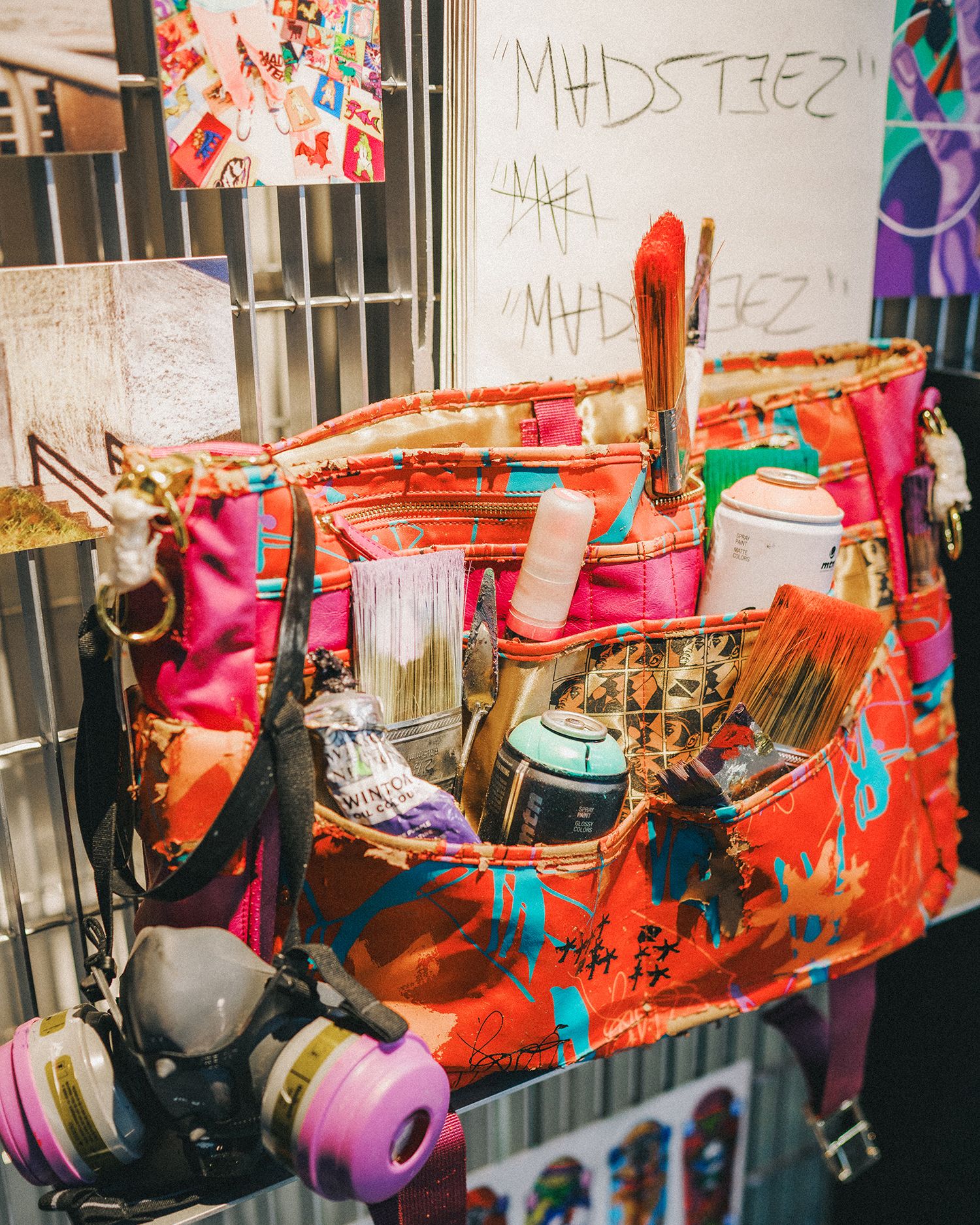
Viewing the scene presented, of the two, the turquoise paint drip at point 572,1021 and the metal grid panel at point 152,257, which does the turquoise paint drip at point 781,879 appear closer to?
the turquoise paint drip at point 572,1021

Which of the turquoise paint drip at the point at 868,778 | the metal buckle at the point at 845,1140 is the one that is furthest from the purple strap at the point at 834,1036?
the turquoise paint drip at the point at 868,778

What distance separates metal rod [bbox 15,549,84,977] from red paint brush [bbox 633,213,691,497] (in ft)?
1.33

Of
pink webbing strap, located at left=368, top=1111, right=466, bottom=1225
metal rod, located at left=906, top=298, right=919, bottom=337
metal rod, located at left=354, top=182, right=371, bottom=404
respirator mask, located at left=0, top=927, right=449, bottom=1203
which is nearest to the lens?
respirator mask, located at left=0, top=927, right=449, bottom=1203

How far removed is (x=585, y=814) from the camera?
0.55m

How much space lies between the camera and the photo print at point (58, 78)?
525mm

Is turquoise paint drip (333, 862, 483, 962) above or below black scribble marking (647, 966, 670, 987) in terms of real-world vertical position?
above

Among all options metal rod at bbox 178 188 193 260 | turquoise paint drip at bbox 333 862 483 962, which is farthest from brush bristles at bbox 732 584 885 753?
metal rod at bbox 178 188 193 260

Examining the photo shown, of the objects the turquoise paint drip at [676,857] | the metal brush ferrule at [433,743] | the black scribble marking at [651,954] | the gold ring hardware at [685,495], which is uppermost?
the gold ring hardware at [685,495]

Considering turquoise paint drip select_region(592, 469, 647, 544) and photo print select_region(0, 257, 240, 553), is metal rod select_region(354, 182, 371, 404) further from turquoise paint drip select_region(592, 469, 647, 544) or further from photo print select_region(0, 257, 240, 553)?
turquoise paint drip select_region(592, 469, 647, 544)

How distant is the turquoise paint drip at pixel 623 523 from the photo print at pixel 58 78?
0.37 metres

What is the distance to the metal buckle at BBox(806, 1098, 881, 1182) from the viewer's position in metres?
0.80

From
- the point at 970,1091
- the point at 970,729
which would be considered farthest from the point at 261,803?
the point at 970,1091

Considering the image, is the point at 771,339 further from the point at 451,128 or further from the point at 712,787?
the point at 712,787

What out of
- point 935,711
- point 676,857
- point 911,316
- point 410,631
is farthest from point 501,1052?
point 911,316
